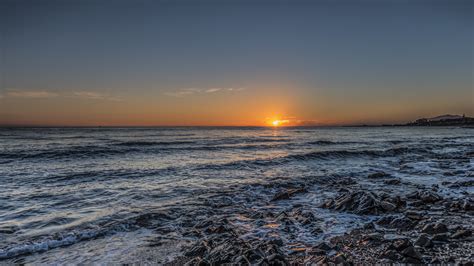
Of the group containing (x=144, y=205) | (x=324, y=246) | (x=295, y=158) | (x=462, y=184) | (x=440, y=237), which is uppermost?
(x=440, y=237)

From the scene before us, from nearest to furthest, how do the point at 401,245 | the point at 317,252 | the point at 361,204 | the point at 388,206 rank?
the point at 401,245
the point at 317,252
the point at 388,206
the point at 361,204

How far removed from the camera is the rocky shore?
4.75 meters

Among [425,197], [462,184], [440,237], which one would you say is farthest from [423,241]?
[462,184]

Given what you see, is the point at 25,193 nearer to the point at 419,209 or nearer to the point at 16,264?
the point at 16,264

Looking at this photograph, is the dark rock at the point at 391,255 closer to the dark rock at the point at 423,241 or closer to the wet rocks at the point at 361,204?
the dark rock at the point at 423,241

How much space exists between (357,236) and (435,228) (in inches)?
65.4

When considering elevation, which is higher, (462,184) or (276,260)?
(276,260)

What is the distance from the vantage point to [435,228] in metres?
5.86

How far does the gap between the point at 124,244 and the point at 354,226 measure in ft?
17.5

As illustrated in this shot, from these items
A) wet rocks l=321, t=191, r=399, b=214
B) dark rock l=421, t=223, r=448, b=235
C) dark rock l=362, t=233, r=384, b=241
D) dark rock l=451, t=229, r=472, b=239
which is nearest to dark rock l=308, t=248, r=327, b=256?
dark rock l=362, t=233, r=384, b=241

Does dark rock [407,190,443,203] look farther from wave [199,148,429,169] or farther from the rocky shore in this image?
wave [199,148,429,169]

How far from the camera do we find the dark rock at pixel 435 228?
18.9 ft

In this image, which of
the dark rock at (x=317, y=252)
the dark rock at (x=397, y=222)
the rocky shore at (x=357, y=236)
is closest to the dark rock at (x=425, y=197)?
the rocky shore at (x=357, y=236)

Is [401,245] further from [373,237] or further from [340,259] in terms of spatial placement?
[340,259]
